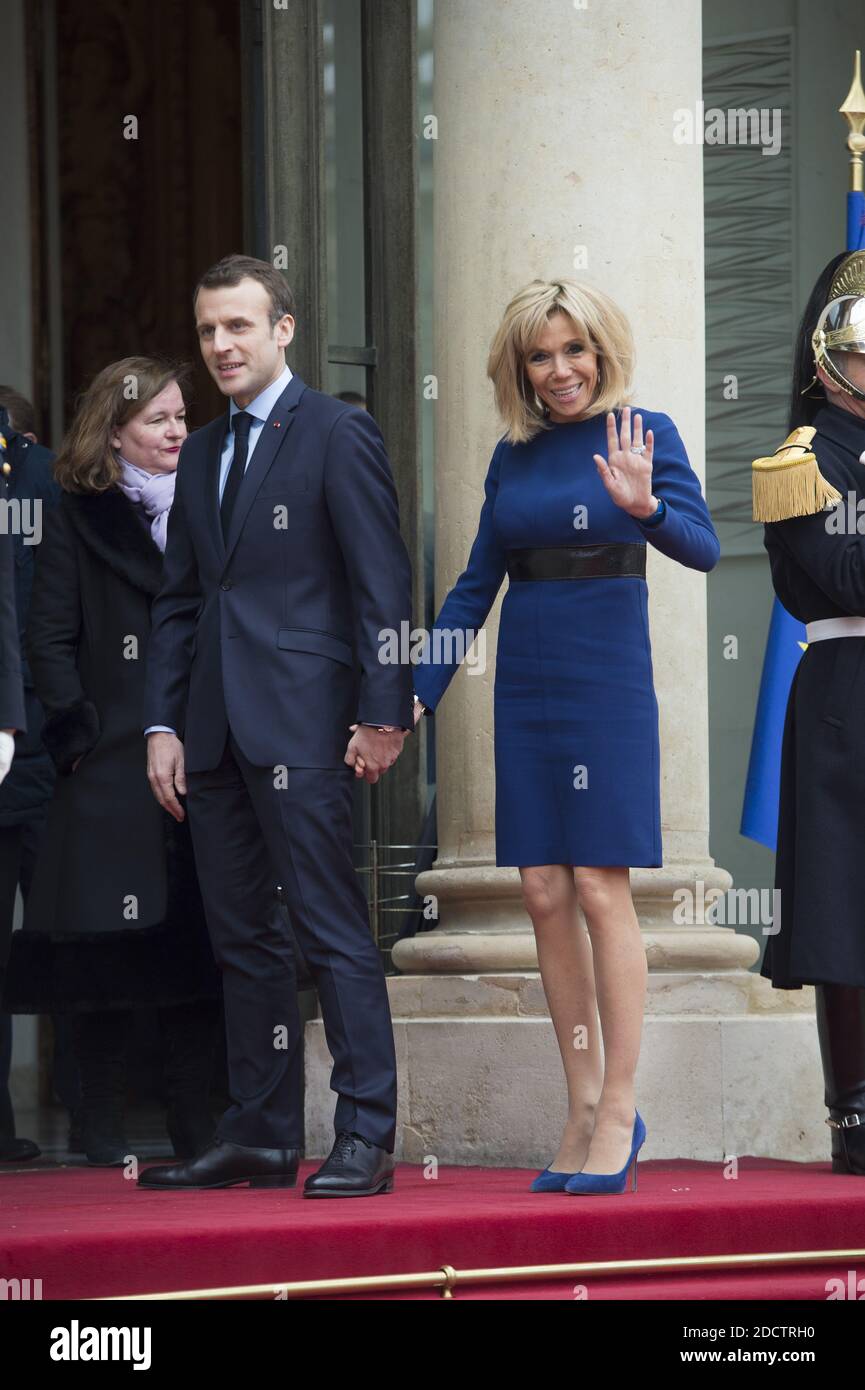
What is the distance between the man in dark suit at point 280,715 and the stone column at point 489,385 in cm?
102

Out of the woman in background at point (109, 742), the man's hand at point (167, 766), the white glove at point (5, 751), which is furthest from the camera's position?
the woman in background at point (109, 742)

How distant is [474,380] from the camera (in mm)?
6953

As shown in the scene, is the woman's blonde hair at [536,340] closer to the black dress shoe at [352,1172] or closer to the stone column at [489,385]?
the stone column at [489,385]

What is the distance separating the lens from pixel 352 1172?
5.34m

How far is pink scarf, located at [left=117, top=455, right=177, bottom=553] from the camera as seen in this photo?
6406 millimetres

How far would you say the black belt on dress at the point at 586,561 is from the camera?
216 inches

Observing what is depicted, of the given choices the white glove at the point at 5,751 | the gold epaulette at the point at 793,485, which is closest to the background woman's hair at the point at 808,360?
the gold epaulette at the point at 793,485

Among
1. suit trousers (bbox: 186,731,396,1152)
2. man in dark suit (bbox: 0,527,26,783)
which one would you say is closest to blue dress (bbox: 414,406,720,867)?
suit trousers (bbox: 186,731,396,1152)

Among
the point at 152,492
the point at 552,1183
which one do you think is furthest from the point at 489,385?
the point at 552,1183

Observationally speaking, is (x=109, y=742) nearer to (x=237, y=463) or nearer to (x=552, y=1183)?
(x=237, y=463)
